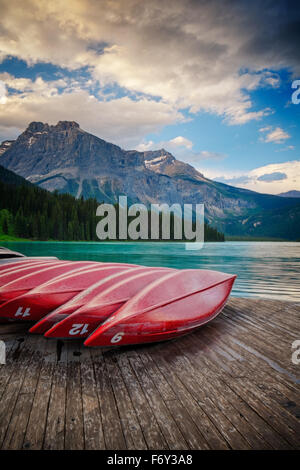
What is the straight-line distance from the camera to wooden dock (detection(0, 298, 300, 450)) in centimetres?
174

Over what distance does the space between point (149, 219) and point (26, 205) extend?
146ft

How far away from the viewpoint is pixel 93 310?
10.6ft

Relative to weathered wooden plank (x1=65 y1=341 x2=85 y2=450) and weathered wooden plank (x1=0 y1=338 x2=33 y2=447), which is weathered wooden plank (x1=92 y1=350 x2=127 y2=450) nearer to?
weathered wooden plank (x1=65 y1=341 x2=85 y2=450)

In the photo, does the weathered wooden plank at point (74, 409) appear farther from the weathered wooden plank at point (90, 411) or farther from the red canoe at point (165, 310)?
the red canoe at point (165, 310)

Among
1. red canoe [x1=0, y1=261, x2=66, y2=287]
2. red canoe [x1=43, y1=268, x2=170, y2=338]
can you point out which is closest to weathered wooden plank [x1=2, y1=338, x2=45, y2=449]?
red canoe [x1=43, y1=268, x2=170, y2=338]

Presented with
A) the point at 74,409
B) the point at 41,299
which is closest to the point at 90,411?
the point at 74,409

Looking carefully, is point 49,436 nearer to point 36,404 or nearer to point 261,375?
point 36,404

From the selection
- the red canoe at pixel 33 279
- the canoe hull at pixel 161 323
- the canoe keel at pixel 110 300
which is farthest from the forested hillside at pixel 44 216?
the canoe hull at pixel 161 323

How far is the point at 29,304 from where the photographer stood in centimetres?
367

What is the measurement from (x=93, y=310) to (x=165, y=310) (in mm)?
932

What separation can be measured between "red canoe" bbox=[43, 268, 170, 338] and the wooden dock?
252 mm

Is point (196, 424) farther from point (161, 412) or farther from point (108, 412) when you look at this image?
point (108, 412)

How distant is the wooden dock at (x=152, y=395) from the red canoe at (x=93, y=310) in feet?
0.83

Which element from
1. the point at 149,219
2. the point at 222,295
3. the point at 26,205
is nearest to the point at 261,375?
the point at 222,295
